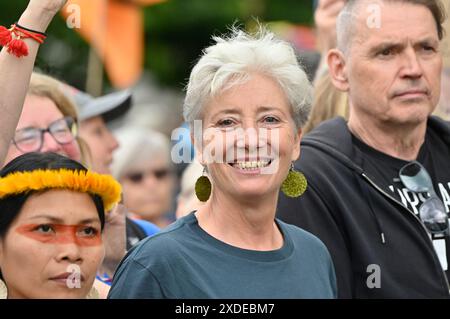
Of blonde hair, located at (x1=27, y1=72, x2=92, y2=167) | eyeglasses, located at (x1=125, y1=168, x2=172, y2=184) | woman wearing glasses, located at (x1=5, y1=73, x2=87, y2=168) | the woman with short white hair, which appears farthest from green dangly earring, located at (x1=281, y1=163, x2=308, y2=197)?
eyeglasses, located at (x1=125, y1=168, x2=172, y2=184)

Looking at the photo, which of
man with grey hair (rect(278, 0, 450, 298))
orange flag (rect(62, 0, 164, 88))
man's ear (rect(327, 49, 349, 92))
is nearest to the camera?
man with grey hair (rect(278, 0, 450, 298))

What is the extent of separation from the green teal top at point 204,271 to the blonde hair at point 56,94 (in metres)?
1.68

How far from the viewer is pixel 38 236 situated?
13.2 ft

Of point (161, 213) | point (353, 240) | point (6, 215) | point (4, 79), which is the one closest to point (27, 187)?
point (6, 215)

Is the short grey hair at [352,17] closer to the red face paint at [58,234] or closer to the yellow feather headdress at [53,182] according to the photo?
the yellow feather headdress at [53,182]

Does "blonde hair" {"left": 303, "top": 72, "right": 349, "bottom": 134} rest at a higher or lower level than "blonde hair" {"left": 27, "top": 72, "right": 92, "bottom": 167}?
higher

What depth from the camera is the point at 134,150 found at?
28.9 ft

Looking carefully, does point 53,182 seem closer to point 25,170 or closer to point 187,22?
point 25,170

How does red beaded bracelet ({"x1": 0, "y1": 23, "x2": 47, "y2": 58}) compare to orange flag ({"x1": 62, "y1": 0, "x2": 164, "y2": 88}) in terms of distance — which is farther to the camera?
orange flag ({"x1": 62, "y1": 0, "x2": 164, "y2": 88})

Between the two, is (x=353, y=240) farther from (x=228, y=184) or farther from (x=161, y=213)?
(x=161, y=213)

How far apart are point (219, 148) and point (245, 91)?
0.70 ft

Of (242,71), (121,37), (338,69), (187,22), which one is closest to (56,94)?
(338,69)

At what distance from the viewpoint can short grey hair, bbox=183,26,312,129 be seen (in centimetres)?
412

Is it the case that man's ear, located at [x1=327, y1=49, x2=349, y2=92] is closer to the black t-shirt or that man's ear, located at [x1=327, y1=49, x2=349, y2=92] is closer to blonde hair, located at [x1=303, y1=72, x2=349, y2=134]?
the black t-shirt
